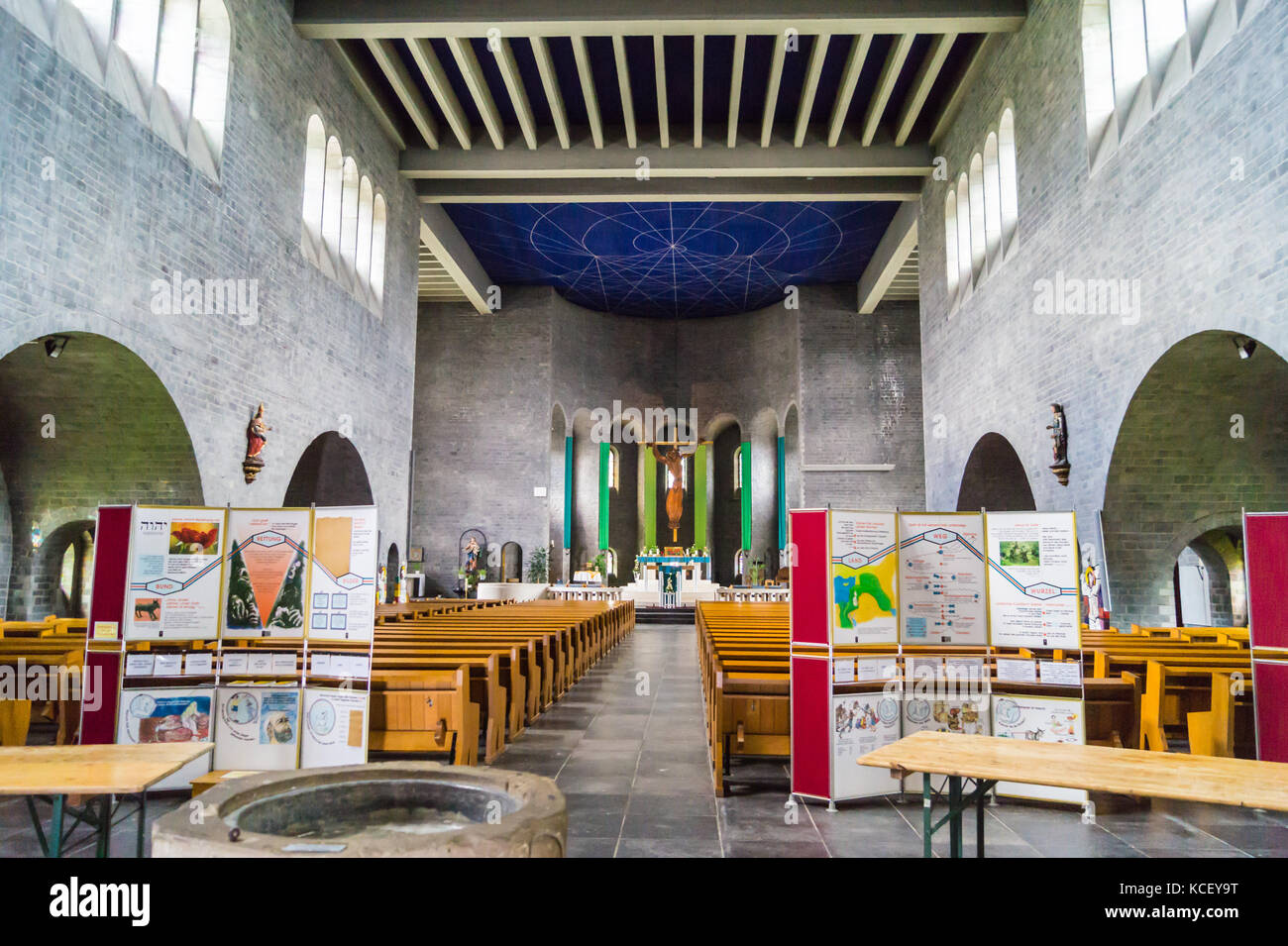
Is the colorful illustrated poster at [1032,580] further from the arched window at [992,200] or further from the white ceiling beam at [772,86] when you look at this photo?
the white ceiling beam at [772,86]

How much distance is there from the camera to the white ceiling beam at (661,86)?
11.5m

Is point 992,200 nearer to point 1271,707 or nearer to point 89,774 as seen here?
point 1271,707

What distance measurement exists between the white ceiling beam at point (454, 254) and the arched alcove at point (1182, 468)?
13523 mm

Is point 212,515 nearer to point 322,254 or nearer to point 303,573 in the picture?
point 303,573

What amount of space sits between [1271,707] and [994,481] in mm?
9814

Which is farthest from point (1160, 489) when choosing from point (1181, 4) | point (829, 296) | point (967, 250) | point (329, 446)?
point (829, 296)

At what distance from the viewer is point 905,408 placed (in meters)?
22.1

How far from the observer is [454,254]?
18.8 meters

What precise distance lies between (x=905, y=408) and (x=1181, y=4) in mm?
14722

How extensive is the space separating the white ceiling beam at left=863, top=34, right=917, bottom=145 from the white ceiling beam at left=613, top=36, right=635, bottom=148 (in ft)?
12.9

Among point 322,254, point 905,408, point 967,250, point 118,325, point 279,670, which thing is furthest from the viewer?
point 905,408

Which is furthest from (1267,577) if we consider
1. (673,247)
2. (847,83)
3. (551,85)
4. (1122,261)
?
(673,247)

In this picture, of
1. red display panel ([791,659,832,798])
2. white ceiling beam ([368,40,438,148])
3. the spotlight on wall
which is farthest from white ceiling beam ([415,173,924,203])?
red display panel ([791,659,832,798])

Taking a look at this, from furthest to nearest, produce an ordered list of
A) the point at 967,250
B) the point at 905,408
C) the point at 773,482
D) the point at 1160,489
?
the point at 773,482 < the point at 905,408 < the point at 967,250 < the point at 1160,489
